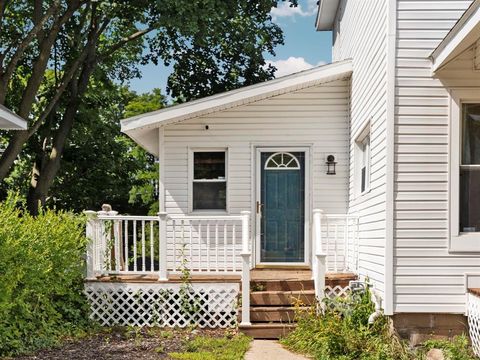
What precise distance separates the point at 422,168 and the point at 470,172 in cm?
52

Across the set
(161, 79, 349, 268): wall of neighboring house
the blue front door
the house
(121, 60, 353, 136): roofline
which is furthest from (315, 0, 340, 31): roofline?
the blue front door

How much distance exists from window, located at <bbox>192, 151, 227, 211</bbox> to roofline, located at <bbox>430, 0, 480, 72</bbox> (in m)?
4.44

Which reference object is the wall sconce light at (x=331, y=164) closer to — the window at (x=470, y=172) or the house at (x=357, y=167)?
the house at (x=357, y=167)

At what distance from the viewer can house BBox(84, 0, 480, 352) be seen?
236 inches

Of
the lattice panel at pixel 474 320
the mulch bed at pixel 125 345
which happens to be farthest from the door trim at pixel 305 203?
the lattice panel at pixel 474 320

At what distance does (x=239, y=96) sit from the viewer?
9.02m

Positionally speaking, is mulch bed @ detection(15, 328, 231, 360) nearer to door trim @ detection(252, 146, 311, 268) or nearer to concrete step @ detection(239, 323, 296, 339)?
concrete step @ detection(239, 323, 296, 339)

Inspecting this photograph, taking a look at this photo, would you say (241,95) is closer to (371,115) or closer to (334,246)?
(371,115)

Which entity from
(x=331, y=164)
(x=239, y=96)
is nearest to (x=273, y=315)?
(x=331, y=164)

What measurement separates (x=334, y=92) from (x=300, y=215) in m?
2.17

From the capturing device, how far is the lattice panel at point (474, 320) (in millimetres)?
5633

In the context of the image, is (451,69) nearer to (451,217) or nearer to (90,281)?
(451,217)

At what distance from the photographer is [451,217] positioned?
5961 millimetres

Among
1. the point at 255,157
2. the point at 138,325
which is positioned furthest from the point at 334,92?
the point at 138,325
